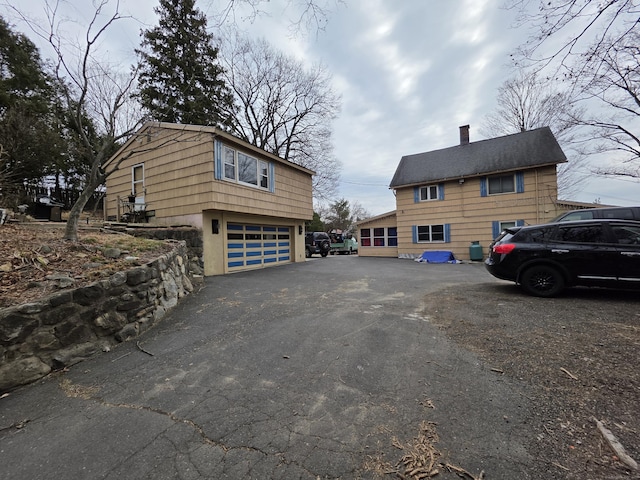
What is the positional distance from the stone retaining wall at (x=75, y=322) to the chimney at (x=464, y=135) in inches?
720

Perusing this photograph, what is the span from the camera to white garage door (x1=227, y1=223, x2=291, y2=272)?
10.1 metres

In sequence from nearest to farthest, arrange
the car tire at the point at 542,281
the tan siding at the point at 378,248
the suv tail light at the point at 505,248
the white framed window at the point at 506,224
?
1. the car tire at the point at 542,281
2. the suv tail light at the point at 505,248
3. the white framed window at the point at 506,224
4. the tan siding at the point at 378,248

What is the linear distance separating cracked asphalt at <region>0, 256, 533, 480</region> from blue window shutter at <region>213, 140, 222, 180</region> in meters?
6.03

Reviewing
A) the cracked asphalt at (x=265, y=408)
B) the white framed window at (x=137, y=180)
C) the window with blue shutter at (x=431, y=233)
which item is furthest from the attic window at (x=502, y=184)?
the white framed window at (x=137, y=180)

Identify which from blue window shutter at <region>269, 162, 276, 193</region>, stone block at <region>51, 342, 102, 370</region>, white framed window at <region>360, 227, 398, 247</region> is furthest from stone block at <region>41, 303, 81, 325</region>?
white framed window at <region>360, 227, 398, 247</region>

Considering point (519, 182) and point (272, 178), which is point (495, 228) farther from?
point (272, 178)

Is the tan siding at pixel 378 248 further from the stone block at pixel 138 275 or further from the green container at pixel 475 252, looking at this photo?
the stone block at pixel 138 275

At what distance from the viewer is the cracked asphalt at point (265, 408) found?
1687 mm

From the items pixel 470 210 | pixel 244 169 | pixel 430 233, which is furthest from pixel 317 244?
pixel 244 169

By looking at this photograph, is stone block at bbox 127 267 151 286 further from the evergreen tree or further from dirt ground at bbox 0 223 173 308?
the evergreen tree

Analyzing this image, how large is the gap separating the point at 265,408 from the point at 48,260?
4.06 meters

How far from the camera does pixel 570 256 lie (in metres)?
5.21

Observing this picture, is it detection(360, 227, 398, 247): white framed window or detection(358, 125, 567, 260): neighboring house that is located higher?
detection(358, 125, 567, 260): neighboring house

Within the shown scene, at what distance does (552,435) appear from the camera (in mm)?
1832
